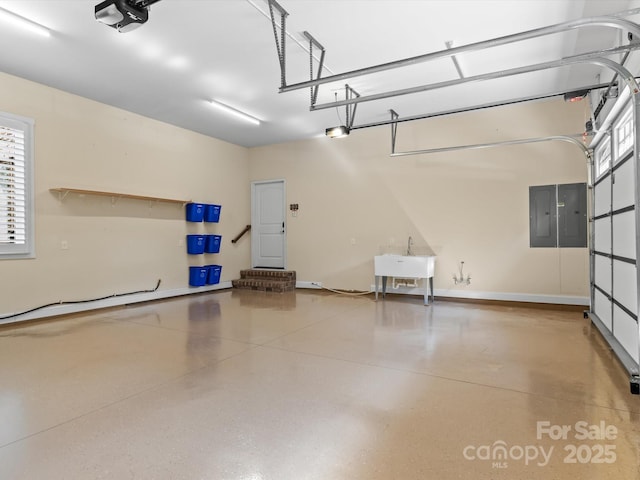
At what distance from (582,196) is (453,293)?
2.47 meters

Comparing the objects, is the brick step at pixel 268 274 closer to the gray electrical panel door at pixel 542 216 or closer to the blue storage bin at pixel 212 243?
the blue storage bin at pixel 212 243

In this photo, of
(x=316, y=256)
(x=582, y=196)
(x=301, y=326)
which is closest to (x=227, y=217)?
(x=316, y=256)

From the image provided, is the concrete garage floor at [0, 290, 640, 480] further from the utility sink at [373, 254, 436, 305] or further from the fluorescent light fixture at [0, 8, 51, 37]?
the fluorescent light fixture at [0, 8, 51, 37]

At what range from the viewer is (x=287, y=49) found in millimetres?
4125

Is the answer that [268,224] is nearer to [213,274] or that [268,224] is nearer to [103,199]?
[213,274]

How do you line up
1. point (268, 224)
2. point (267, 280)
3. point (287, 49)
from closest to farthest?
point (287, 49) → point (267, 280) → point (268, 224)

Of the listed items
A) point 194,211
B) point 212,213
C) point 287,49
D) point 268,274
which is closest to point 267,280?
point 268,274

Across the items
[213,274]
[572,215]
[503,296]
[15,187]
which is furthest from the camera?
[213,274]

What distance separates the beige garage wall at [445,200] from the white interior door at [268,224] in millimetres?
268

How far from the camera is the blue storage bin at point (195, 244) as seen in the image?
23.4 ft

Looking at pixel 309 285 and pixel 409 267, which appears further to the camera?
pixel 309 285

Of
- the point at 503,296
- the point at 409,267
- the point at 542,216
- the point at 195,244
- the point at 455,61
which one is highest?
the point at 455,61

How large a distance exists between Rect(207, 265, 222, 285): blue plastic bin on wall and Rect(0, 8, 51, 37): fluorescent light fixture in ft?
15.0

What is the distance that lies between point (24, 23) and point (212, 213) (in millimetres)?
4281
